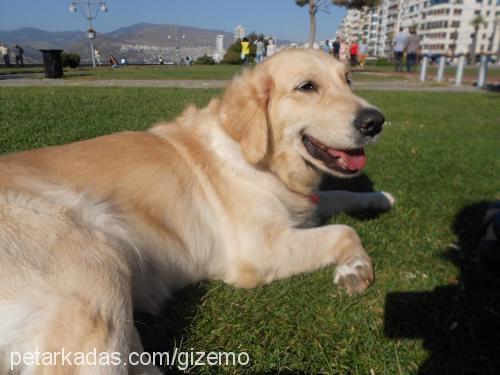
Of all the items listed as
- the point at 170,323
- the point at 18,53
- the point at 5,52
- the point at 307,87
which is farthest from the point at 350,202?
the point at 18,53

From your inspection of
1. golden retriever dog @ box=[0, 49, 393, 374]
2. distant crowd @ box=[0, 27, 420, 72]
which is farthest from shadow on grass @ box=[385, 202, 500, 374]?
distant crowd @ box=[0, 27, 420, 72]

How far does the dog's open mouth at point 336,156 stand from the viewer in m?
2.98

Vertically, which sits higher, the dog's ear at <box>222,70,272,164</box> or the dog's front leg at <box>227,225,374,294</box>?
the dog's ear at <box>222,70,272,164</box>

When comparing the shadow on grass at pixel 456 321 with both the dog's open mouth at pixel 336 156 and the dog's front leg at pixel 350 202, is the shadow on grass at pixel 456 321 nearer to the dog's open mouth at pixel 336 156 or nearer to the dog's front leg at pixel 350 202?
the dog's open mouth at pixel 336 156

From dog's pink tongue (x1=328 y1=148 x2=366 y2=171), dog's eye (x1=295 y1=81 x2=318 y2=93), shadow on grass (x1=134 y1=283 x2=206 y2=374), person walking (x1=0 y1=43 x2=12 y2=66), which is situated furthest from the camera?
person walking (x1=0 y1=43 x2=12 y2=66)

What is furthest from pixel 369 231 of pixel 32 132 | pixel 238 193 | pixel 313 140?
pixel 32 132

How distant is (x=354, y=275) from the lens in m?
2.70

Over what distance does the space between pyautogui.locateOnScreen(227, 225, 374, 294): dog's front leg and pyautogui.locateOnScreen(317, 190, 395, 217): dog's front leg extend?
91 cm

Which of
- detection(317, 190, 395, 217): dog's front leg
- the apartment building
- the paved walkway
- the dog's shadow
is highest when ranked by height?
the apartment building

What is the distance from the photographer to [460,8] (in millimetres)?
115938

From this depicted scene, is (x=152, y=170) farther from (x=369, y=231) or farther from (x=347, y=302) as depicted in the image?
(x=369, y=231)

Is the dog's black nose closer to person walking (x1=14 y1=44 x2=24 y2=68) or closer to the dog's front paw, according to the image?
the dog's front paw

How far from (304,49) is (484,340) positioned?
2463 millimetres

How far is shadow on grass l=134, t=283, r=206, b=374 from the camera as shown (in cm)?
219
